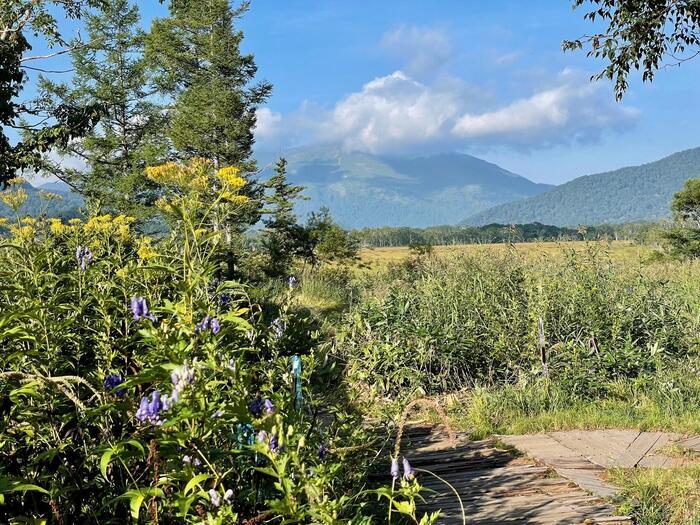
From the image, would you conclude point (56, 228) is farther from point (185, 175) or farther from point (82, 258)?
point (185, 175)

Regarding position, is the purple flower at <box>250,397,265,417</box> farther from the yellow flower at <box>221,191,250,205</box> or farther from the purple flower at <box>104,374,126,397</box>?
the yellow flower at <box>221,191,250,205</box>

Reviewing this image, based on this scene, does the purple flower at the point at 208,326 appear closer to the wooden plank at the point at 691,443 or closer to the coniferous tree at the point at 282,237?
the wooden plank at the point at 691,443

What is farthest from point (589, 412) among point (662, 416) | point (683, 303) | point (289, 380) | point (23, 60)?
point (23, 60)

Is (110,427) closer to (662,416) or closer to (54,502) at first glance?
(54,502)

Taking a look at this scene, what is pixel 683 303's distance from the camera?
6.34 metres

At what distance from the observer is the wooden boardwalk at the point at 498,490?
9.06 feet

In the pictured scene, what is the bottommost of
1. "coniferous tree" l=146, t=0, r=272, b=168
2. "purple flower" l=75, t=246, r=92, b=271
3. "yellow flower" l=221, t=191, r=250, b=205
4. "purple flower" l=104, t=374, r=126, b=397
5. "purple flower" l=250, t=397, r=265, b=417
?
"purple flower" l=250, t=397, r=265, b=417

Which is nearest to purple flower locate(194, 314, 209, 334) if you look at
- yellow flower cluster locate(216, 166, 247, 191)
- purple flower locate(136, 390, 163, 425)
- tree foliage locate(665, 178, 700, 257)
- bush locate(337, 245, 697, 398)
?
purple flower locate(136, 390, 163, 425)

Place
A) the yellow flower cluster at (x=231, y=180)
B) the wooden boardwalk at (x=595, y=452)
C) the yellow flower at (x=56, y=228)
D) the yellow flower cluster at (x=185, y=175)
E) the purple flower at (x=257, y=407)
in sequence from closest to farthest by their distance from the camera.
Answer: the purple flower at (x=257, y=407)
the yellow flower cluster at (x=185, y=175)
the yellow flower cluster at (x=231, y=180)
the wooden boardwalk at (x=595, y=452)
the yellow flower at (x=56, y=228)

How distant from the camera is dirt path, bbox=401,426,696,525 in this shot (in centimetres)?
282

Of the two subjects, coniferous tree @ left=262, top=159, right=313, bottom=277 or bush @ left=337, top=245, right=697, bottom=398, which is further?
coniferous tree @ left=262, top=159, right=313, bottom=277

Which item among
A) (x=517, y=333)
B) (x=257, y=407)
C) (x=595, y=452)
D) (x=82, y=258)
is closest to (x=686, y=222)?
(x=517, y=333)

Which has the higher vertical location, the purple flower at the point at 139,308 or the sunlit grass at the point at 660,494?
the purple flower at the point at 139,308

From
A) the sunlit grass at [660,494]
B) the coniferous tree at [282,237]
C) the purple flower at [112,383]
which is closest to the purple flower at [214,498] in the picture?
the purple flower at [112,383]
